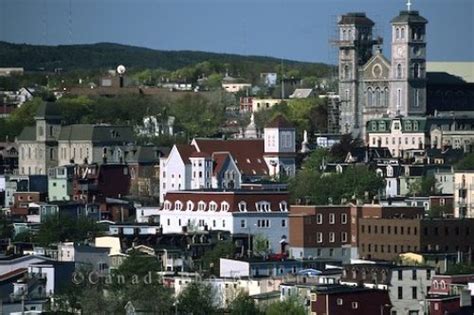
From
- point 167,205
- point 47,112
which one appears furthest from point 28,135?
point 167,205

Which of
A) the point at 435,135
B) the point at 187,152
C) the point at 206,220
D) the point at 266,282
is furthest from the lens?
the point at 435,135

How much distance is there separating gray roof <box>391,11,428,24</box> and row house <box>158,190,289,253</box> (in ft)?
151

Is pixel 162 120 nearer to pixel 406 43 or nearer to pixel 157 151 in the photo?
pixel 406 43

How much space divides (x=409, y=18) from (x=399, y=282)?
71036mm

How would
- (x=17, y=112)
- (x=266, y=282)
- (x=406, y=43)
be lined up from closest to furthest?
1. (x=266, y=282)
2. (x=406, y=43)
3. (x=17, y=112)

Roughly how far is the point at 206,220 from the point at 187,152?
48.2 feet

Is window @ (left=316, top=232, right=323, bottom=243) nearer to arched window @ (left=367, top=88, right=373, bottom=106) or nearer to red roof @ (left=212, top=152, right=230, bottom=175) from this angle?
red roof @ (left=212, top=152, right=230, bottom=175)

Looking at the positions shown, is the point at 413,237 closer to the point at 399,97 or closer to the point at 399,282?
the point at 399,282

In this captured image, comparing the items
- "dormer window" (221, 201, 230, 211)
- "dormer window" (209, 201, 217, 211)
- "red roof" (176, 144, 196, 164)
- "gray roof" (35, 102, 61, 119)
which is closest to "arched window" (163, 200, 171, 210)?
"dormer window" (209, 201, 217, 211)

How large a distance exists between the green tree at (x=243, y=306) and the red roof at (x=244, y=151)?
4246cm

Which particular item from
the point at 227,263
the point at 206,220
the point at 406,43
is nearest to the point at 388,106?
the point at 406,43

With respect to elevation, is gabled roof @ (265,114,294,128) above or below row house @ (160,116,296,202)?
above

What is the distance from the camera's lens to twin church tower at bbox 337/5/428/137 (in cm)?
14200

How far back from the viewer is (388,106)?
142m
